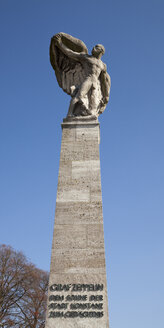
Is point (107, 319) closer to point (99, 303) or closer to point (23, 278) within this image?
point (99, 303)

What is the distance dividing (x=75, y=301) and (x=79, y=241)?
1.44m

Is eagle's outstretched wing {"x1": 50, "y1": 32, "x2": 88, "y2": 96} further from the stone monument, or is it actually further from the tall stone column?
the tall stone column

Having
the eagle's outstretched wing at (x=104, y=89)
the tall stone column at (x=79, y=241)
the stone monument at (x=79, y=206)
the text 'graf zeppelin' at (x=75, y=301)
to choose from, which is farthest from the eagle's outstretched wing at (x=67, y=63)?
the text 'graf zeppelin' at (x=75, y=301)

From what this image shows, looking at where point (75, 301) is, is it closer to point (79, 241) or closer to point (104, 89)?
point (79, 241)

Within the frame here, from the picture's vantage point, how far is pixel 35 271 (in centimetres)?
3734

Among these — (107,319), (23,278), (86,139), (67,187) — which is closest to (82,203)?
(67,187)

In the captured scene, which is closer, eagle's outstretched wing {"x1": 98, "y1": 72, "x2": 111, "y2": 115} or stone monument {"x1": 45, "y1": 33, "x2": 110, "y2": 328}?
stone monument {"x1": 45, "y1": 33, "x2": 110, "y2": 328}

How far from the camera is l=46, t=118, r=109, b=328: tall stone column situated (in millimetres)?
6506

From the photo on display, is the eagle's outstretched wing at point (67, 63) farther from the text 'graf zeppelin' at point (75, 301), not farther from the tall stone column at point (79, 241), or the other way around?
the text 'graf zeppelin' at point (75, 301)

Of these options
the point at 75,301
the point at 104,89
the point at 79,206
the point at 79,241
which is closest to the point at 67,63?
the point at 104,89

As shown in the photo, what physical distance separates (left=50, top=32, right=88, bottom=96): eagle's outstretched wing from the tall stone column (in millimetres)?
2824

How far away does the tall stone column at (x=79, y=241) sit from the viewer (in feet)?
21.3

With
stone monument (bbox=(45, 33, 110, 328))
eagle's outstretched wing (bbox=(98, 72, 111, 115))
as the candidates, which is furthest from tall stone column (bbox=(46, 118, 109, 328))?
eagle's outstretched wing (bbox=(98, 72, 111, 115))

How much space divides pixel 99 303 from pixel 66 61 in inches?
369
